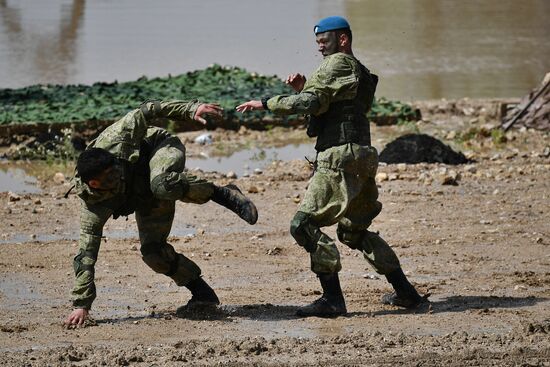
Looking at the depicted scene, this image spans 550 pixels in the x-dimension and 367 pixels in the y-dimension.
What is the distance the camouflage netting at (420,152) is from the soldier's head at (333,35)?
A: 5.71 meters

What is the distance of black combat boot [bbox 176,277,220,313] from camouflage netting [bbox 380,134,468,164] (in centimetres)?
557

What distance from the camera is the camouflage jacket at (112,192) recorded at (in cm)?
812

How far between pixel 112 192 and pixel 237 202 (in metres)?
0.75

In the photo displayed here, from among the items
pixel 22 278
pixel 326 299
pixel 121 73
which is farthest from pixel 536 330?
pixel 121 73

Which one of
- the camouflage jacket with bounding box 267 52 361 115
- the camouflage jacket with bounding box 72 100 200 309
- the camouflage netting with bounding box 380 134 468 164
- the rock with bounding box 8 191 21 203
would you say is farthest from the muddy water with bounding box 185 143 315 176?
the camouflage jacket with bounding box 267 52 361 115

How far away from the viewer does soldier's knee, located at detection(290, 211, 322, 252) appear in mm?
8227

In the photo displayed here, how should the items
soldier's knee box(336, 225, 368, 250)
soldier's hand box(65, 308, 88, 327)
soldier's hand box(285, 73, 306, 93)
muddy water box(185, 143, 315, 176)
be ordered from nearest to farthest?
soldier's hand box(65, 308, 88, 327) → soldier's hand box(285, 73, 306, 93) → soldier's knee box(336, 225, 368, 250) → muddy water box(185, 143, 315, 176)

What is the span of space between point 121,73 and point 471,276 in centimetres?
1313

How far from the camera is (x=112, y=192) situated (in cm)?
812

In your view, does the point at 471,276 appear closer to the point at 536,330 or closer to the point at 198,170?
the point at 536,330

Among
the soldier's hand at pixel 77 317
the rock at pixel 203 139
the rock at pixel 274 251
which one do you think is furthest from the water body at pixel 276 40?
the soldier's hand at pixel 77 317

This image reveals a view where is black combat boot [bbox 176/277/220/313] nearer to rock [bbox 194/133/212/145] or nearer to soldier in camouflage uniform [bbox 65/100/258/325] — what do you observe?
soldier in camouflage uniform [bbox 65/100/258/325]

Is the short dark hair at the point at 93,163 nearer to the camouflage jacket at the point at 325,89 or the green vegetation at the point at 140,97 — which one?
the camouflage jacket at the point at 325,89

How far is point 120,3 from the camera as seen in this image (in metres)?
32.0
